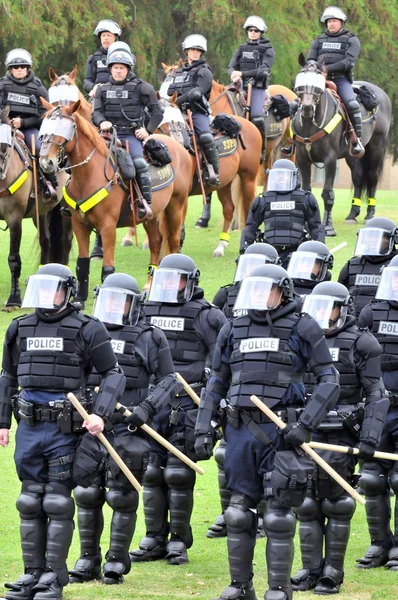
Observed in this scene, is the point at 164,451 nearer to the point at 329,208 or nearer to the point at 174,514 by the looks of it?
the point at 174,514

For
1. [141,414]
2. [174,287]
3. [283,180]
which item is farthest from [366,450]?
[283,180]

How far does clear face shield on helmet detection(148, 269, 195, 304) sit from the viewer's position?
11.6 metres

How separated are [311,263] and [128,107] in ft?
20.1

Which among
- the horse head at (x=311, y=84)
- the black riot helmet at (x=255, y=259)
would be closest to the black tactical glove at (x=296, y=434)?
the black riot helmet at (x=255, y=259)

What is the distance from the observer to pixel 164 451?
1144cm

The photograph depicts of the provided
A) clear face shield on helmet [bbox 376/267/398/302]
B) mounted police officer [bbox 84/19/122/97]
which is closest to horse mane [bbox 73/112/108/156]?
mounted police officer [bbox 84/19/122/97]

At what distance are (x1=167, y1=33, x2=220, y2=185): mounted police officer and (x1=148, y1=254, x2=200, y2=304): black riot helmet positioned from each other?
9676 mm

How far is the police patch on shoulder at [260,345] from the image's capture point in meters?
9.85

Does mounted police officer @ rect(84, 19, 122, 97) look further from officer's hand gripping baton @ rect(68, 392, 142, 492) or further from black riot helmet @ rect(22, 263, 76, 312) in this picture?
officer's hand gripping baton @ rect(68, 392, 142, 492)

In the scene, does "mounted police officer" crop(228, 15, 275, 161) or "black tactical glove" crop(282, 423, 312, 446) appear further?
"mounted police officer" crop(228, 15, 275, 161)

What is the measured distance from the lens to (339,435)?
10.7m

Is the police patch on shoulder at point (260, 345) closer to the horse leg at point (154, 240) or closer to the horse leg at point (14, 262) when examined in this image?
the horse leg at point (14, 262)

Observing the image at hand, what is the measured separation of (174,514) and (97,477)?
1.13 metres

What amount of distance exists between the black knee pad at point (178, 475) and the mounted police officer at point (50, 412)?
1351 millimetres
